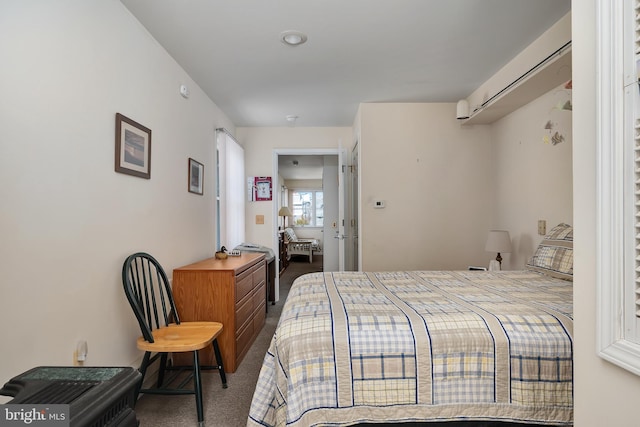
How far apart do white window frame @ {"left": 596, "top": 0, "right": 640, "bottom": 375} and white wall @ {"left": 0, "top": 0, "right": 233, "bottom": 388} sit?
2.00 metres

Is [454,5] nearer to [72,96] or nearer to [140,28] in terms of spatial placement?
[140,28]

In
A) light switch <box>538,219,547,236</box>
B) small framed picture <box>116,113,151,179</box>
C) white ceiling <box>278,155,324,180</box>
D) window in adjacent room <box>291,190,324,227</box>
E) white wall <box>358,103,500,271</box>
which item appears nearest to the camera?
small framed picture <box>116,113,151,179</box>

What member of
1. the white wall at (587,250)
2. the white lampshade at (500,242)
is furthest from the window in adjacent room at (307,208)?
the white wall at (587,250)

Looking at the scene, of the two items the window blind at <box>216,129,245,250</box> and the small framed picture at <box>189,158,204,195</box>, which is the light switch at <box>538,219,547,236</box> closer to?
the small framed picture at <box>189,158,204,195</box>

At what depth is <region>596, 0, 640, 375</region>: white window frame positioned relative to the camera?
847 mm

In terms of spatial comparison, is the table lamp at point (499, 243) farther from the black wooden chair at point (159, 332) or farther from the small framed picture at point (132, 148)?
the small framed picture at point (132, 148)

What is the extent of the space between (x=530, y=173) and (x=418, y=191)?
45.1 inches

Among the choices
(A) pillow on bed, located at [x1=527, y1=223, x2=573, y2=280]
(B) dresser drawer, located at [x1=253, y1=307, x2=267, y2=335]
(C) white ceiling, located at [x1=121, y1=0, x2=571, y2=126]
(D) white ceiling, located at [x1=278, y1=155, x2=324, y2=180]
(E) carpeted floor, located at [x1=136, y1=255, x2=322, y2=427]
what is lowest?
(E) carpeted floor, located at [x1=136, y1=255, x2=322, y2=427]

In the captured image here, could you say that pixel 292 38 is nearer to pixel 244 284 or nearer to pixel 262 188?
pixel 244 284

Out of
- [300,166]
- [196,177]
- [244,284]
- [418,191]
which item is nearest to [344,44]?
[196,177]

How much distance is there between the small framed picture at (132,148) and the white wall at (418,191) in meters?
2.32

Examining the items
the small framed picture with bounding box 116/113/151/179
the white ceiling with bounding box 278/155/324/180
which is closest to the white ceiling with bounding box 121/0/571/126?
the small framed picture with bounding box 116/113/151/179

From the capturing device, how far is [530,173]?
3.10m

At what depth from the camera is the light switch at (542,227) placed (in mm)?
2857
